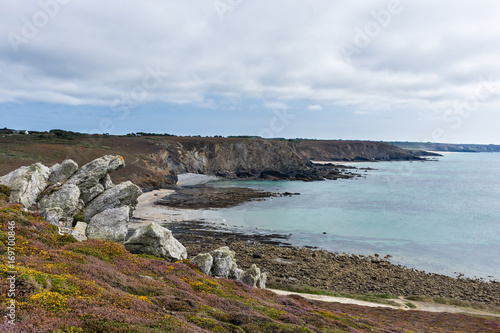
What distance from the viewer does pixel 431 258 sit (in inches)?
1396

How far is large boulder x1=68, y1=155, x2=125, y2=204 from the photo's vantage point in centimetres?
2558

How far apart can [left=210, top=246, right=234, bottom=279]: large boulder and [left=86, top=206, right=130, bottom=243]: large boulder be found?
6797 millimetres

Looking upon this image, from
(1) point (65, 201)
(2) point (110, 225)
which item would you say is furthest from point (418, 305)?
(1) point (65, 201)

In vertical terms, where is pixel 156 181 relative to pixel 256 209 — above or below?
above

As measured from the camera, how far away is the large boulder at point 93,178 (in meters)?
25.6

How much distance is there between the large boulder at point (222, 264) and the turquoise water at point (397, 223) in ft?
63.8

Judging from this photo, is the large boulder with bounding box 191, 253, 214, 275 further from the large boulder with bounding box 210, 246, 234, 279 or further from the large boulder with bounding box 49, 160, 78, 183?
the large boulder with bounding box 49, 160, 78, 183

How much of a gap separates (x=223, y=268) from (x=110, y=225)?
29.2 ft

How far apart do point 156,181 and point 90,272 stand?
66569 mm

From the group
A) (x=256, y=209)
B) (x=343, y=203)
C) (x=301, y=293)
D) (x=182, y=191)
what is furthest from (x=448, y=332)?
(x=182, y=191)

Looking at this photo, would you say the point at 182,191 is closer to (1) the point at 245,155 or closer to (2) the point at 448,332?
(1) the point at 245,155

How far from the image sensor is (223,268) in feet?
69.1

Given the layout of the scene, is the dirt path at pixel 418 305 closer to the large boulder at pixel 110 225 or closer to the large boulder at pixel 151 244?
the large boulder at pixel 151 244

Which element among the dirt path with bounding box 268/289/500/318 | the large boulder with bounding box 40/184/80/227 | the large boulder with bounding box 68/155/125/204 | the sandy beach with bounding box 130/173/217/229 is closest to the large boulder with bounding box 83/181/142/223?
the large boulder with bounding box 68/155/125/204
